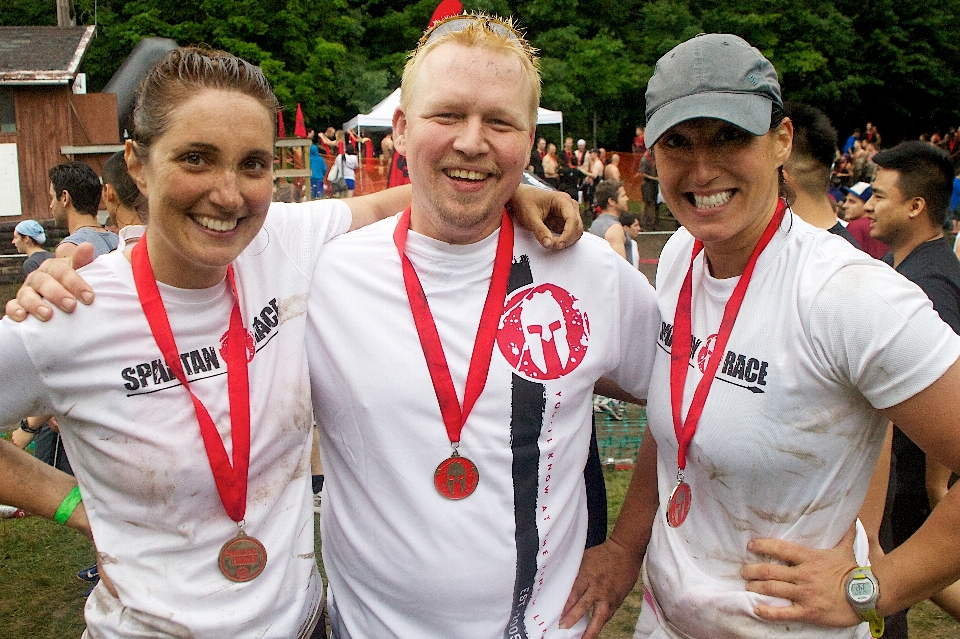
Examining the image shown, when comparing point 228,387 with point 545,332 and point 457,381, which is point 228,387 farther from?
point 545,332

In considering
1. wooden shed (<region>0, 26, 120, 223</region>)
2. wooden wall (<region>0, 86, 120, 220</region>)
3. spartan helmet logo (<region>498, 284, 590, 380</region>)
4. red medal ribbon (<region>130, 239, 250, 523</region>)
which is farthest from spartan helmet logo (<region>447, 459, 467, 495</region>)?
wooden shed (<region>0, 26, 120, 223</region>)

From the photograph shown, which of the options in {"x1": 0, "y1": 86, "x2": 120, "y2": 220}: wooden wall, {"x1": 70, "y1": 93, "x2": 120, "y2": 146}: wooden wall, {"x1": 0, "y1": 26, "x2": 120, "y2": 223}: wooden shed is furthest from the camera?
{"x1": 70, "y1": 93, "x2": 120, "y2": 146}: wooden wall

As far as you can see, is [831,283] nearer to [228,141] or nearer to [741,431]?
[741,431]

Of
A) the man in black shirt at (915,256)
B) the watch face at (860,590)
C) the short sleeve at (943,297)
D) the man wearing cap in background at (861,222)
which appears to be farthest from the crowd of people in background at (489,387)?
the man wearing cap in background at (861,222)

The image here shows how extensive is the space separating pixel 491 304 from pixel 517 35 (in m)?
0.76

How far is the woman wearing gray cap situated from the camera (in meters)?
1.92

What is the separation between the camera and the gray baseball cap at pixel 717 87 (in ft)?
6.80

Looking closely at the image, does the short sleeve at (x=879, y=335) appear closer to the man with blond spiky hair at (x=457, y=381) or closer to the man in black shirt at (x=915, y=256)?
the man with blond spiky hair at (x=457, y=381)

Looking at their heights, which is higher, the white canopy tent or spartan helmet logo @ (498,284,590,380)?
spartan helmet logo @ (498,284,590,380)

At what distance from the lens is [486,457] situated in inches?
89.3

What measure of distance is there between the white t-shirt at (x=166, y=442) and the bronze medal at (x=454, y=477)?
0.39 meters

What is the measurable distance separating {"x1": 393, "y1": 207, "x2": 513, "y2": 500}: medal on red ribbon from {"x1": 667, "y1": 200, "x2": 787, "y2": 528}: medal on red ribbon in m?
0.50

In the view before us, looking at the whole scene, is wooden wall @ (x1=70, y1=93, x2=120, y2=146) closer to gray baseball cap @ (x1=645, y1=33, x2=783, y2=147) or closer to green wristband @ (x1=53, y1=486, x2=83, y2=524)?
green wristband @ (x1=53, y1=486, x2=83, y2=524)

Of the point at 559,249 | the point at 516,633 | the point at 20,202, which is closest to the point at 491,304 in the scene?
the point at 559,249
